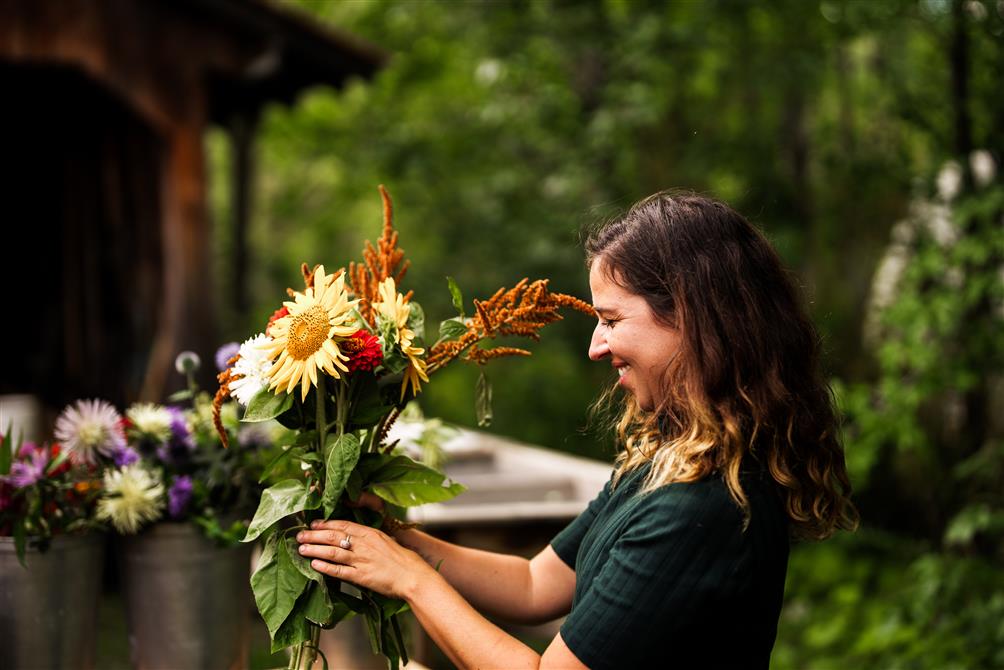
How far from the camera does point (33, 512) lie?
1788mm

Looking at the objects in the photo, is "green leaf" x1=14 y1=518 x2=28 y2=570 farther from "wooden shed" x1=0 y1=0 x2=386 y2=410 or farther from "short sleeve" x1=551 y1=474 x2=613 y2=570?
"wooden shed" x1=0 y1=0 x2=386 y2=410

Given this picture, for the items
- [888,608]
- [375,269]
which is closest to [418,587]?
[375,269]

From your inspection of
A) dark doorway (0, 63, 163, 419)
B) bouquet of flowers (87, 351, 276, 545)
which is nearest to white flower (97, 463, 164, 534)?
bouquet of flowers (87, 351, 276, 545)

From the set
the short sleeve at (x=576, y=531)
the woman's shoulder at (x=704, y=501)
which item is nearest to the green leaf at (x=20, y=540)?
the short sleeve at (x=576, y=531)

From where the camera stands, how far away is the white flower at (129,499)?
5.95 feet

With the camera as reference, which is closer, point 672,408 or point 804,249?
point 672,408

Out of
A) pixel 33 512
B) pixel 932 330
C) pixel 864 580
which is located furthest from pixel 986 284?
pixel 33 512

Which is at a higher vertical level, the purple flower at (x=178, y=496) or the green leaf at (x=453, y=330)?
the green leaf at (x=453, y=330)

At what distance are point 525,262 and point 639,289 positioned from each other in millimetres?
6105

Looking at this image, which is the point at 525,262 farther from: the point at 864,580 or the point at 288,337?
the point at 288,337

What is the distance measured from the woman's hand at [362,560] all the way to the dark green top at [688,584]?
0.27 metres

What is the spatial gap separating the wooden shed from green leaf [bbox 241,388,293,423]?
3859 millimetres

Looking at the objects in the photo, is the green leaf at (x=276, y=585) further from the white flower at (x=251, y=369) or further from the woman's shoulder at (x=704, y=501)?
the woman's shoulder at (x=704, y=501)

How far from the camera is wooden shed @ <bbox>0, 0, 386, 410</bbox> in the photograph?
522cm
